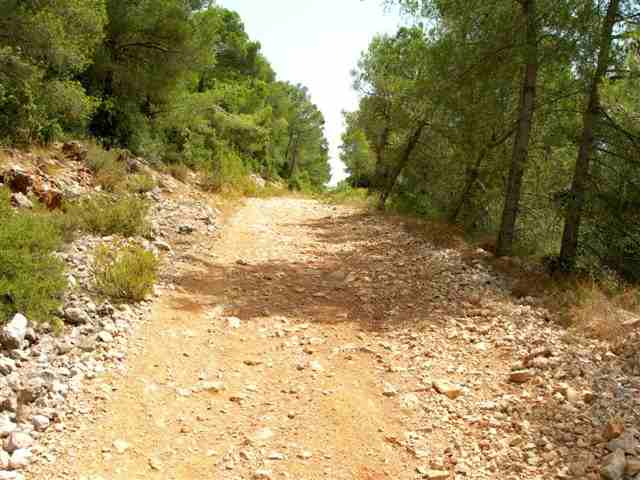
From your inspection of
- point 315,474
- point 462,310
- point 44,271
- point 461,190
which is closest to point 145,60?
point 461,190

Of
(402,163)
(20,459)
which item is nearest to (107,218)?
(20,459)

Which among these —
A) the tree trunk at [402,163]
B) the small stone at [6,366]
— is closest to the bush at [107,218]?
the small stone at [6,366]

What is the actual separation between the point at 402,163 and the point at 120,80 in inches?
370

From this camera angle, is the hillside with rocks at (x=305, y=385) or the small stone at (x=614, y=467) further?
the hillside with rocks at (x=305, y=385)

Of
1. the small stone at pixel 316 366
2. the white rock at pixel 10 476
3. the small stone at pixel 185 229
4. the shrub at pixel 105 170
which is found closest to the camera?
the white rock at pixel 10 476

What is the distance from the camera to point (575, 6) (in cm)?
750

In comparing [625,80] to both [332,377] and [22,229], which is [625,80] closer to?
[332,377]

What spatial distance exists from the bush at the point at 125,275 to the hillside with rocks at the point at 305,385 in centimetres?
16

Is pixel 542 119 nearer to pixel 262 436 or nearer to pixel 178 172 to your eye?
pixel 262 436

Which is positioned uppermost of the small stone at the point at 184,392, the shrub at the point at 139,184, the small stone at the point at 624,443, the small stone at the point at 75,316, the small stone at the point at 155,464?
the shrub at the point at 139,184

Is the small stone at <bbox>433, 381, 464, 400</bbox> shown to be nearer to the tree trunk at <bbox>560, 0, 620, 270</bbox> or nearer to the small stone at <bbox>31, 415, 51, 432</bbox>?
the small stone at <bbox>31, 415, 51, 432</bbox>

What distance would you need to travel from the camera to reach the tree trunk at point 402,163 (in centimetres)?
1557

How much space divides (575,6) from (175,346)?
7.85 m

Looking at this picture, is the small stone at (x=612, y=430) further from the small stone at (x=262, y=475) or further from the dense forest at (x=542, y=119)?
the dense forest at (x=542, y=119)
